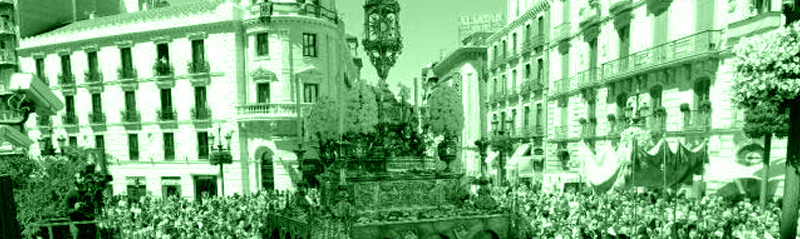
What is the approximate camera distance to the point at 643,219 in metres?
13.5

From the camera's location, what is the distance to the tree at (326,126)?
12352mm

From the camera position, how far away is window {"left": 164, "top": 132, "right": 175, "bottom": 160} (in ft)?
98.7

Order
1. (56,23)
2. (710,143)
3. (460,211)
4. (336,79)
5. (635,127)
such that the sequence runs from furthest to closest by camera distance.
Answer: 1. (56,23)
2. (336,79)
3. (710,143)
4. (635,127)
5. (460,211)

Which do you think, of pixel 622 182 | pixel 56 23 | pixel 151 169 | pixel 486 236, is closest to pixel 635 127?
pixel 622 182

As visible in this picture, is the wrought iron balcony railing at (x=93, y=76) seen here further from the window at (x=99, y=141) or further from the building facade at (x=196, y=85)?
the window at (x=99, y=141)

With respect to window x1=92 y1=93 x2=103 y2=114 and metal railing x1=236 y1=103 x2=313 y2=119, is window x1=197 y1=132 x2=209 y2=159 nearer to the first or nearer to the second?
metal railing x1=236 y1=103 x2=313 y2=119

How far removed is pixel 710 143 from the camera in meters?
20.0

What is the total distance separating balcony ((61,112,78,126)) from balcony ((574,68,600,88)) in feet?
90.8

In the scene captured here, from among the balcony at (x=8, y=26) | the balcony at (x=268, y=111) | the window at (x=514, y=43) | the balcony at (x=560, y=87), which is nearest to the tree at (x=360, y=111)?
the balcony at (x=268, y=111)

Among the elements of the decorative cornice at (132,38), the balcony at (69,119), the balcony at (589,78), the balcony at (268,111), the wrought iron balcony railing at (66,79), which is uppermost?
the decorative cornice at (132,38)

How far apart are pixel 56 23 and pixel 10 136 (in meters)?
37.2

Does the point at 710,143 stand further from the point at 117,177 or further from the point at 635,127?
the point at 117,177

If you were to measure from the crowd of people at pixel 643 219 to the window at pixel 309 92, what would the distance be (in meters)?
14.3

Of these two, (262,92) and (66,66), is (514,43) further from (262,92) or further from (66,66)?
(66,66)
